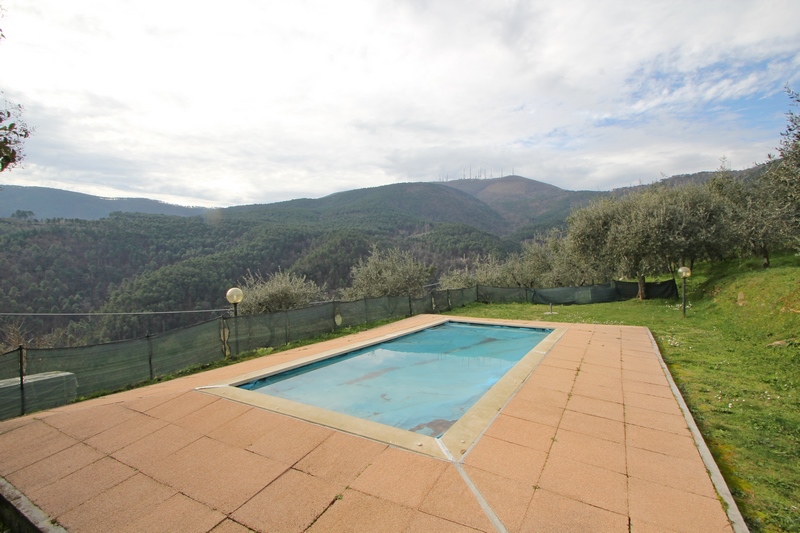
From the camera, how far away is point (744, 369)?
6504 mm

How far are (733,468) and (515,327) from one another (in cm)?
797

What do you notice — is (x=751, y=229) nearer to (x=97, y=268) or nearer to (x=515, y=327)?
(x=515, y=327)

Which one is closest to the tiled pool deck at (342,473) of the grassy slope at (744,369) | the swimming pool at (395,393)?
the swimming pool at (395,393)

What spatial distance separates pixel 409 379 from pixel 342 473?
12.4ft

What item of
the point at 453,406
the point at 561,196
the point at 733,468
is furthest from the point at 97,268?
the point at 561,196

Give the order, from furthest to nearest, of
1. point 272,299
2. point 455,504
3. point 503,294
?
point 503,294
point 272,299
point 455,504

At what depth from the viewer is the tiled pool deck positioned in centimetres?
259

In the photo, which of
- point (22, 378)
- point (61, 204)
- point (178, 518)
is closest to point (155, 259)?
point (22, 378)

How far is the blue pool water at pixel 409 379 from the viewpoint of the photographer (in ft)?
16.6

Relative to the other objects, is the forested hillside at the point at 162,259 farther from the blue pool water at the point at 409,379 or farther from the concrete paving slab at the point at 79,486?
the concrete paving slab at the point at 79,486

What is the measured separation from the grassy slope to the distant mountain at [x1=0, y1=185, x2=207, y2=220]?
11108cm

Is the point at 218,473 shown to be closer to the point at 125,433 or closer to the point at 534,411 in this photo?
the point at 125,433

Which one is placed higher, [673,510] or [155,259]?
[155,259]

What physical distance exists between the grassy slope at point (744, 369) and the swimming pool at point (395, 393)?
221cm
